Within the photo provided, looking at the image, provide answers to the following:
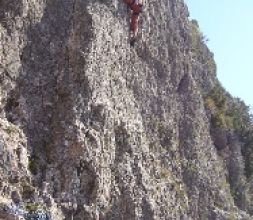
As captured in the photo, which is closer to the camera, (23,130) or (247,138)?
(23,130)

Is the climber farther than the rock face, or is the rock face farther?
the climber

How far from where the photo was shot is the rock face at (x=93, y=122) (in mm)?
Result: 21281

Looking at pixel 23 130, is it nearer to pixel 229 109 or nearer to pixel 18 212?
pixel 18 212

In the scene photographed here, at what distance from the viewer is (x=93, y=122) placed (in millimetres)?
23609

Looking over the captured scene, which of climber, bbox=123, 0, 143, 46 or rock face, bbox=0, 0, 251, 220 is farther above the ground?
climber, bbox=123, 0, 143, 46

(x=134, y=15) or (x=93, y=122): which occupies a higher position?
(x=134, y=15)

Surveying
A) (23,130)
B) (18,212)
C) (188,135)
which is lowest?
(18,212)

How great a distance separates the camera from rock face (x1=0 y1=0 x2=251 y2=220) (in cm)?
2128

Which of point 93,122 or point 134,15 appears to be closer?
point 93,122

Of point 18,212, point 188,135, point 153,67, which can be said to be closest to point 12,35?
point 18,212

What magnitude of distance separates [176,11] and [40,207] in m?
24.4

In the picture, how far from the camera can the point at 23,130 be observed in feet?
70.2

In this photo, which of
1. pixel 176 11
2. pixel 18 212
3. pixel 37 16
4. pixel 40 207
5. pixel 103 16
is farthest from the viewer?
pixel 176 11

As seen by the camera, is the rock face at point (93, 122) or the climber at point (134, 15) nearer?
A: the rock face at point (93, 122)
